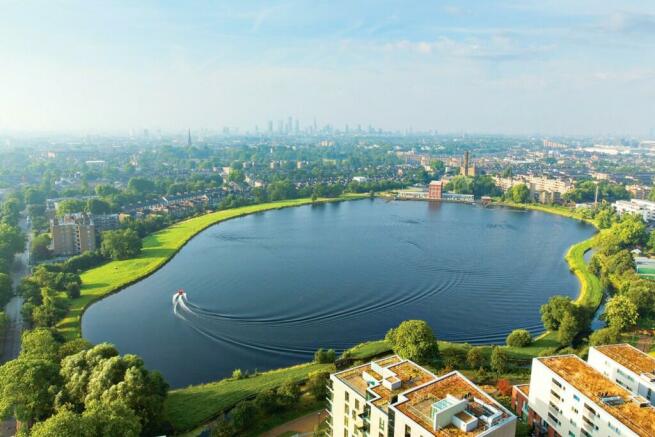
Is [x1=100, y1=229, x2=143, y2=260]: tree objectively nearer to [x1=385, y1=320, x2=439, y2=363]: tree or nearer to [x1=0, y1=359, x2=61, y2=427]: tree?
[x1=0, y1=359, x2=61, y2=427]: tree

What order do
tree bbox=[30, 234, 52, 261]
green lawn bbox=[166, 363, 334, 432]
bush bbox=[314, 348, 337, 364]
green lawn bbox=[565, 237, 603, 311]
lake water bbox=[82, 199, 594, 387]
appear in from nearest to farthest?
green lawn bbox=[166, 363, 334, 432] < bush bbox=[314, 348, 337, 364] < lake water bbox=[82, 199, 594, 387] < green lawn bbox=[565, 237, 603, 311] < tree bbox=[30, 234, 52, 261]

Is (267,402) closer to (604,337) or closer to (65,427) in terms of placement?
(65,427)

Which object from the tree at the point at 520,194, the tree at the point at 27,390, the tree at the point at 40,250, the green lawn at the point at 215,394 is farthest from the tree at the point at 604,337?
the tree at the point at 520,194

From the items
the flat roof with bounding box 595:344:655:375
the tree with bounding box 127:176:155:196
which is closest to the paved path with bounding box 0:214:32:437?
the flat roof with bounding box 595:344:655:375

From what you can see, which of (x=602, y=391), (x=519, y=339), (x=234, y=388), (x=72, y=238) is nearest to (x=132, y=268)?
(x=72, y=238)

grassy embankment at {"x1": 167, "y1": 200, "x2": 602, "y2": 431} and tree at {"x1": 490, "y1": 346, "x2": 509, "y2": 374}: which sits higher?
tree at {"x1": 490, "y1": 346, "x2": 509, "y2": 374}

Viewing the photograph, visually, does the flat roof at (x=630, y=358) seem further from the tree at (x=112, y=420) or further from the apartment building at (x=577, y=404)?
the tree at (x=112, y=420)

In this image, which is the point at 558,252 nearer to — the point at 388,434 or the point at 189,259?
the point at 189,259

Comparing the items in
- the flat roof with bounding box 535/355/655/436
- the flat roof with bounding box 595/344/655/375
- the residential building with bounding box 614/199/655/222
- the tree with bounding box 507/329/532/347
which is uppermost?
the flat roof with bounding box 535/355/655/436

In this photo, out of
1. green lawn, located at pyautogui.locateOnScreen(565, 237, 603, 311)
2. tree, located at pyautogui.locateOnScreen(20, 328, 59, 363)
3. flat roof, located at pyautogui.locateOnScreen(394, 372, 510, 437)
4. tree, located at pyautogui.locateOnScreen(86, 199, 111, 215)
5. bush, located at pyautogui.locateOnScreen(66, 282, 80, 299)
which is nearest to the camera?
flat roof, located at pyautogui.locateOnScreen(394, 372, 510, 437)
